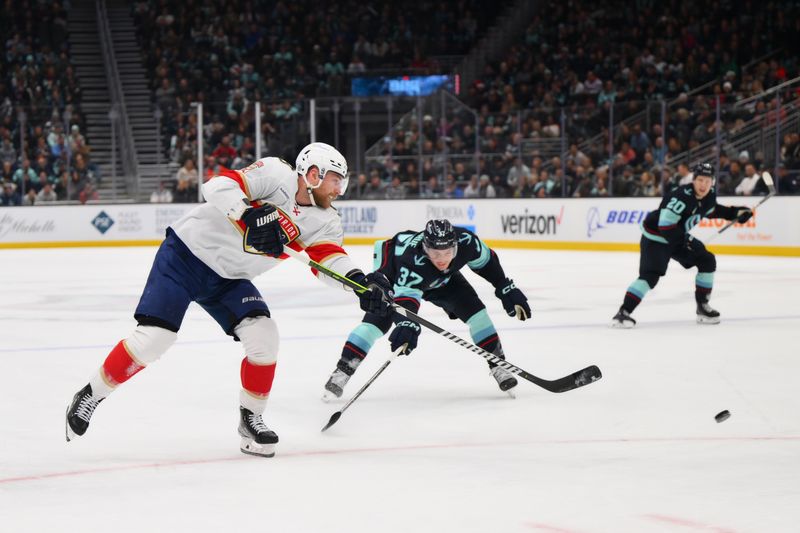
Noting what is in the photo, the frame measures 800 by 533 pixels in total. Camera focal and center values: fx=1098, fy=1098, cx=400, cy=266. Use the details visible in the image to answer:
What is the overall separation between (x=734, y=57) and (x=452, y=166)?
5606 mm

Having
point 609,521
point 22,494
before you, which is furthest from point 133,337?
point 609,521

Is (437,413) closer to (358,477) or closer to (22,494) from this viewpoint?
(358,477)

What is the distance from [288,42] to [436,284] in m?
18.0

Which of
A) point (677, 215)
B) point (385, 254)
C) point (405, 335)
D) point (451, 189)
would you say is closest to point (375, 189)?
point (451, 189)

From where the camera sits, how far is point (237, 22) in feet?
72.8

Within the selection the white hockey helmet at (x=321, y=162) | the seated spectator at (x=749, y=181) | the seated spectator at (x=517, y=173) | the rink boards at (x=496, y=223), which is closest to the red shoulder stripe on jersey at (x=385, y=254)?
the white hockey helmet at (x=321, y=162)

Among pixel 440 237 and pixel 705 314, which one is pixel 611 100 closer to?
pixel 705 314

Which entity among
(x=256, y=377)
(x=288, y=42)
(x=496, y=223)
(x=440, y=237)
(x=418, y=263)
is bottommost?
(x=496, y=223)

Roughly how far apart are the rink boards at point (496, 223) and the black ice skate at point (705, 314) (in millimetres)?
5875

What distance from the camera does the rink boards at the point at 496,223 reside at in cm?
1295

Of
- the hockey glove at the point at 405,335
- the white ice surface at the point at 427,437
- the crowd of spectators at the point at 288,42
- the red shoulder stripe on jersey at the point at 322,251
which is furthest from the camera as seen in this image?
the crowd of spectators at the point at 288,42

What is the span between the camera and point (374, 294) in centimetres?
378

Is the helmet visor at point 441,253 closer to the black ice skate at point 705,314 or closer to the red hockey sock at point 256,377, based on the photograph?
the red hockey sock at point 256,377

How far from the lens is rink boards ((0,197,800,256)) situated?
42.5 ft
